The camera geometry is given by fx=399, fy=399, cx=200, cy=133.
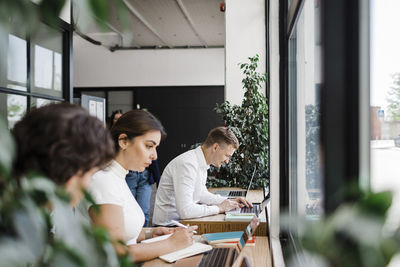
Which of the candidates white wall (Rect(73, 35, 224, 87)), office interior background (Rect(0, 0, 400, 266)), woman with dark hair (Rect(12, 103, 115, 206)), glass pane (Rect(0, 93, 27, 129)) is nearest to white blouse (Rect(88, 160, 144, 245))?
office interior background (Rect(0, 0, 400, 266))

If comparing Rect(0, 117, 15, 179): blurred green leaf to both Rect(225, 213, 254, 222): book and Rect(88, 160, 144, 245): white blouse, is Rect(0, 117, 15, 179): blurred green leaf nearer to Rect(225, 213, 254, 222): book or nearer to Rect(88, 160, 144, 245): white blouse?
Rect(88, 160, 144, 245): white blouse

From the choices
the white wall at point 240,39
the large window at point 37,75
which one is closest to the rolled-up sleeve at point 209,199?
the large window at point 37,75

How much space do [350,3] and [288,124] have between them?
4.67 ft

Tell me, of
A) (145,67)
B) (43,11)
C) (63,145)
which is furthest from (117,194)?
(145,67)

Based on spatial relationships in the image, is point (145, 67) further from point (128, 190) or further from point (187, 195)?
point (128, 190)

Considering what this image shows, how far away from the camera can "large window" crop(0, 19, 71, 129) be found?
293 centimetres

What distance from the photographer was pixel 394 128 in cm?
78

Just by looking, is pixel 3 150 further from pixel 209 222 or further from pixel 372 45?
pixel 209 222

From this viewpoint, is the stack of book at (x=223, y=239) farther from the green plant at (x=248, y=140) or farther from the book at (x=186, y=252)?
the green plant at (x=248, y=140)

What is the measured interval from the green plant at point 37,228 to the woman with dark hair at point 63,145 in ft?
0.67

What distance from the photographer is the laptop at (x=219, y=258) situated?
1.63 m

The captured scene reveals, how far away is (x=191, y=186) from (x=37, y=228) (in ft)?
7.85

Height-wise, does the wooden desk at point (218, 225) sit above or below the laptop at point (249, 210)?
below

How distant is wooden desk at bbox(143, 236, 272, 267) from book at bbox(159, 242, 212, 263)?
0.10 feet
